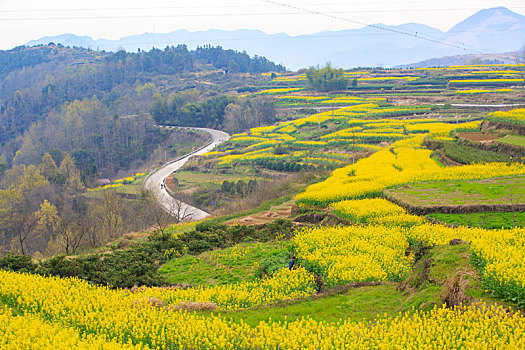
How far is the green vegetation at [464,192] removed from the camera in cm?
2038

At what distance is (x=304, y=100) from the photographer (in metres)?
90.4

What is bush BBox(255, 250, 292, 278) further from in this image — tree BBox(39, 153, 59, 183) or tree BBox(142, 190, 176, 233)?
tree BBox(39, 153, 59, 183)

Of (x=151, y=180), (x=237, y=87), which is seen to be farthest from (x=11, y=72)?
(x=151, y=180)

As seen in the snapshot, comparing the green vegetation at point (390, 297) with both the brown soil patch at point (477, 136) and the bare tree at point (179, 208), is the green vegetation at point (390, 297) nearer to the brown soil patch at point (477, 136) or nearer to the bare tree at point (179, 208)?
the bare tree at point (179, 208)

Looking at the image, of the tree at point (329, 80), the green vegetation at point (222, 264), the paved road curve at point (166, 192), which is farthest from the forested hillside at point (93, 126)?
the tree at point (329, 80)

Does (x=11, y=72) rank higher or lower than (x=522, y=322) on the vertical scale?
higher

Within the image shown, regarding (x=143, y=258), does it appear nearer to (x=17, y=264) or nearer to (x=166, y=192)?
(x=17, y=264)

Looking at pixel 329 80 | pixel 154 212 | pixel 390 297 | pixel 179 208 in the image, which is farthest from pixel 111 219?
pixel 329 80

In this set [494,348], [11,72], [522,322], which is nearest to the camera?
[494,348]

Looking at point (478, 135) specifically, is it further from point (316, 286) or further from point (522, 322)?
point (522, 322)

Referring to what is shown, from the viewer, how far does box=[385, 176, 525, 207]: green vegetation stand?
66.8 ft

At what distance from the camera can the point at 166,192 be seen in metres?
48.1

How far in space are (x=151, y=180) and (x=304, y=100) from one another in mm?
44792

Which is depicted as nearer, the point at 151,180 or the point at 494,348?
the point at 494,348
